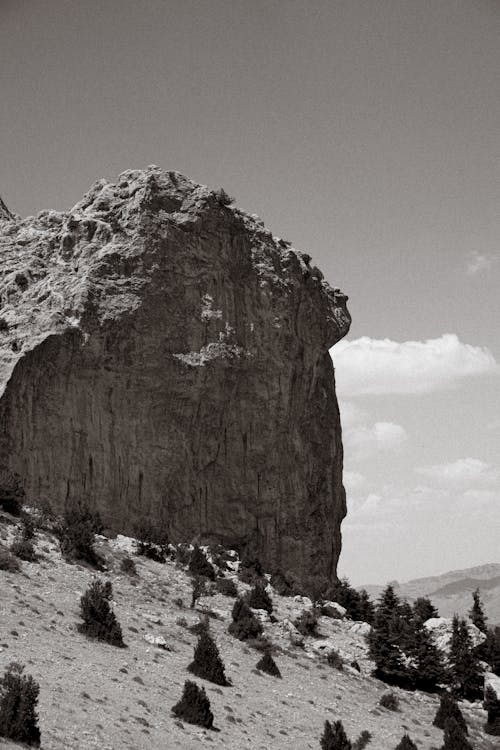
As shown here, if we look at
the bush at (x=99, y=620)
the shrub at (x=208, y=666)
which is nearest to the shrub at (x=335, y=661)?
the shrub at (x=208, y=666)

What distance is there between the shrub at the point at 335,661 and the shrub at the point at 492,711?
4.71 metres

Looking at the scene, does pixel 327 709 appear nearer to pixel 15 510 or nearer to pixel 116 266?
pixel 15 510

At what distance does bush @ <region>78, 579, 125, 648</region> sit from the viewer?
20484mm

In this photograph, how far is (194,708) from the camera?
17.0 meters

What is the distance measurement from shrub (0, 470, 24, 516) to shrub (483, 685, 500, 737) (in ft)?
62.2

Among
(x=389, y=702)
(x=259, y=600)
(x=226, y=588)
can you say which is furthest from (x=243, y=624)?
(x=389, y=702)

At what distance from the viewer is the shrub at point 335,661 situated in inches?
1006

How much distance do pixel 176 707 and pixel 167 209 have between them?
30.0 metres

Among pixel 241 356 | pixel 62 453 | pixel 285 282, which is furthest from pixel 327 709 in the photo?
pixel 285 282

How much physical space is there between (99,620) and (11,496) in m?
12.8

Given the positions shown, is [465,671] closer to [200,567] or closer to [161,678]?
[200,567]

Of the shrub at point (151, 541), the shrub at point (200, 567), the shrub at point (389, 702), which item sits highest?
the shrub at point (151, 541)

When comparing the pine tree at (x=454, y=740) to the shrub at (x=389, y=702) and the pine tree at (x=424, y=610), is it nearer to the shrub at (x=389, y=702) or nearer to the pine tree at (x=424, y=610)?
the shrub at (x=389, y=702)

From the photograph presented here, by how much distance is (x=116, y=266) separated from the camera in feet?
133
